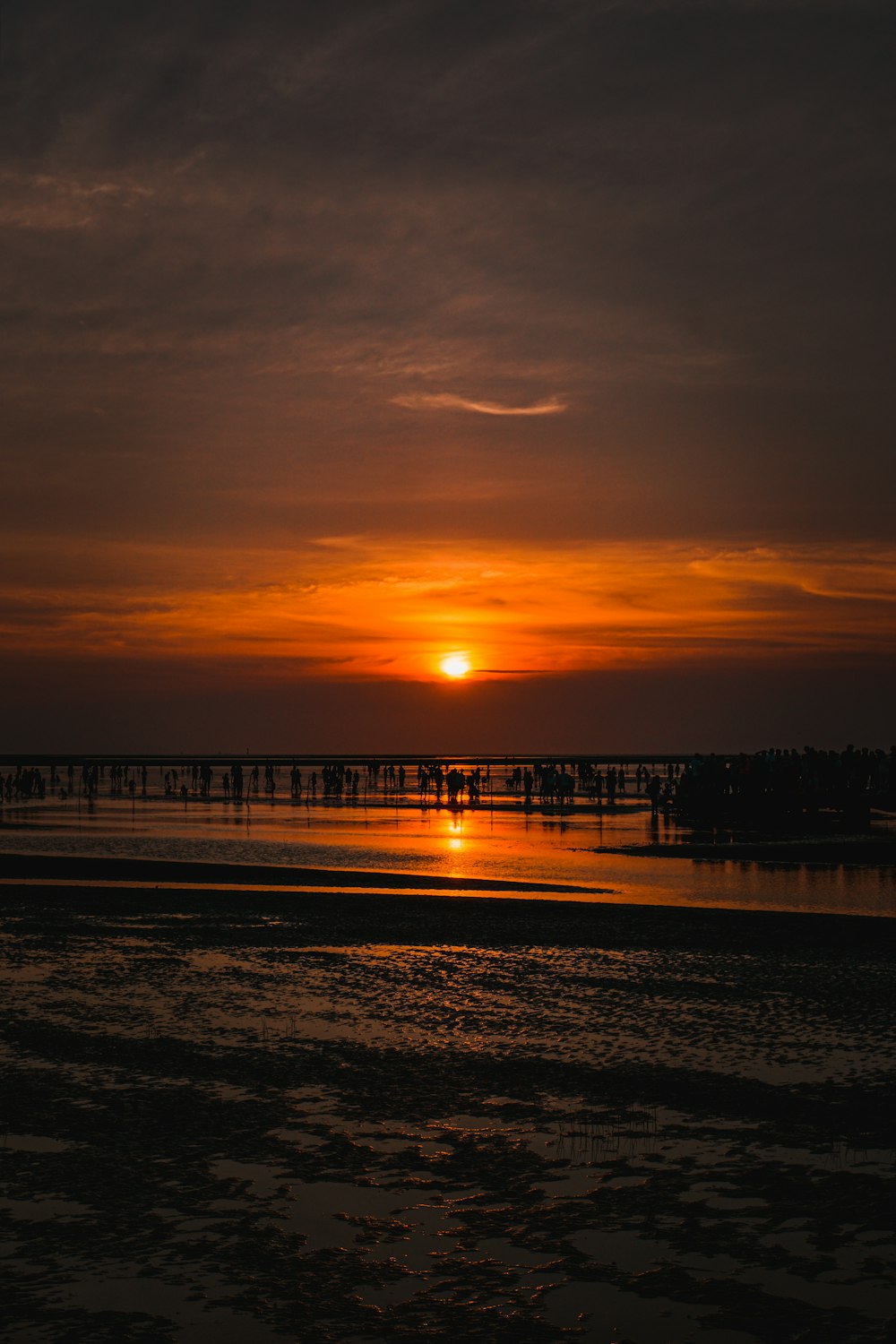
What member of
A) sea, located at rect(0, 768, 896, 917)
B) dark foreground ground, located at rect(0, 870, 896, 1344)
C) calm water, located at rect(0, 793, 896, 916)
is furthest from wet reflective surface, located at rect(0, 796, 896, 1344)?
calm water, located at rect(0, 793, 896, 916)

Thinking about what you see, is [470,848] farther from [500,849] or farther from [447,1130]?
[447,1130]

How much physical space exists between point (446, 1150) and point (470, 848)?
33.9 metres

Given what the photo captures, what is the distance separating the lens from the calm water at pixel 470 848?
92.7ft

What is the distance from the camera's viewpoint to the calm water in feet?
92.7

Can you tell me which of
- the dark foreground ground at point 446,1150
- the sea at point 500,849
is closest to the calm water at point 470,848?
the sea at point 500,849

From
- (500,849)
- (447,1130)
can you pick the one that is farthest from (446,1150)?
(500,849)

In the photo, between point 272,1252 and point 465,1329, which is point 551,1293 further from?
point 272,1252

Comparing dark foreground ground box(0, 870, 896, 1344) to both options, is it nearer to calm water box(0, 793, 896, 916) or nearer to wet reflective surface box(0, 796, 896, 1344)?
wet reflective surface box(0, 796, 896, 1344)

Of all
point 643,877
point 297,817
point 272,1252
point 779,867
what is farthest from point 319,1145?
point 297,817

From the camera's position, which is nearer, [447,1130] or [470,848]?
[447,1130]

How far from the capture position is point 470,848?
141 ft

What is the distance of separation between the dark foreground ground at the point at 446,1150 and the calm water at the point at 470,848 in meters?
Result: 11.1

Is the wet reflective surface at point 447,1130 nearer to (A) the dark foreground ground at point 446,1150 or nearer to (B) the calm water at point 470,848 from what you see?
(A) the dark foreground ground at point 446,1150

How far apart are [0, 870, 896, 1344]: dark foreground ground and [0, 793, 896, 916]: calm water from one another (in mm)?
11143
